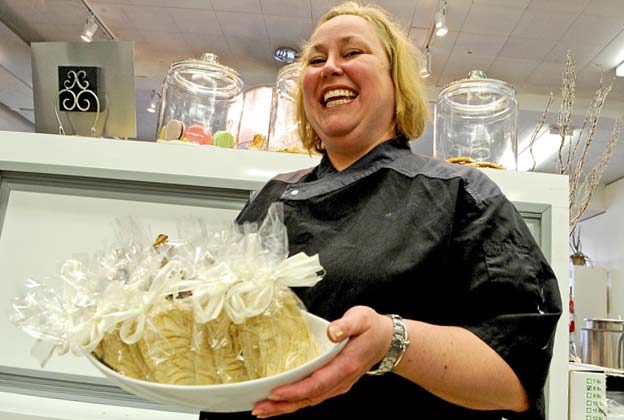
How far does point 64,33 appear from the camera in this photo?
Answer: 473 centimetres

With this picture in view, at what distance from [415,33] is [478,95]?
7.34 feet

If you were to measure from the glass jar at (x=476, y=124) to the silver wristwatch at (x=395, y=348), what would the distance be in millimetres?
1544

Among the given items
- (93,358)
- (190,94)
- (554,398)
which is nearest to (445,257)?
(93,358)

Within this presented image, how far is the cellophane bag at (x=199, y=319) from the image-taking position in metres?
0.52

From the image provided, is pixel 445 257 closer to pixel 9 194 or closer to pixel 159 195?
pixel 159 195

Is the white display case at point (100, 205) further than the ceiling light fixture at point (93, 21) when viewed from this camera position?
No

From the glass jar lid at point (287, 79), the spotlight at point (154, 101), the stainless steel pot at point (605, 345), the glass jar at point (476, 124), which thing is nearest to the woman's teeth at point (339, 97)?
the glass jar lid at point (287, 79)

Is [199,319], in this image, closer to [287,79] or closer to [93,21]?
[287,79]

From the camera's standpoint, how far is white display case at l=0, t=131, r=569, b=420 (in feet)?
4.25

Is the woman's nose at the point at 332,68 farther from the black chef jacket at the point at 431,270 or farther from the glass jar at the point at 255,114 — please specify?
the glass jar at the point at 255,114

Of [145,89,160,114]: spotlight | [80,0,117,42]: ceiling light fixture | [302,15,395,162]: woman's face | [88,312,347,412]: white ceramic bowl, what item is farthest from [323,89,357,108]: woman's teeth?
[145,89,160,114]: spotlight

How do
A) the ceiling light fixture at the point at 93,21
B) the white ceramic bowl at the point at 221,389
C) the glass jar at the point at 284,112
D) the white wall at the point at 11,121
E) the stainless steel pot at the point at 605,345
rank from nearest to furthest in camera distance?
the white ceramic bowl at the point at 221,389 → the glass jar at the point at 284,112 → the stainless steel pot at the point at 605,345 → the ceiling light fixture at the point at 93,21 → the white wall at the point at 11,121

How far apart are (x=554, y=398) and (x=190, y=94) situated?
1788 millimetres

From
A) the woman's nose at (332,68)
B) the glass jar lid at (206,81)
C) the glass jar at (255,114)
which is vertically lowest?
the woman's nose at (332,68)
